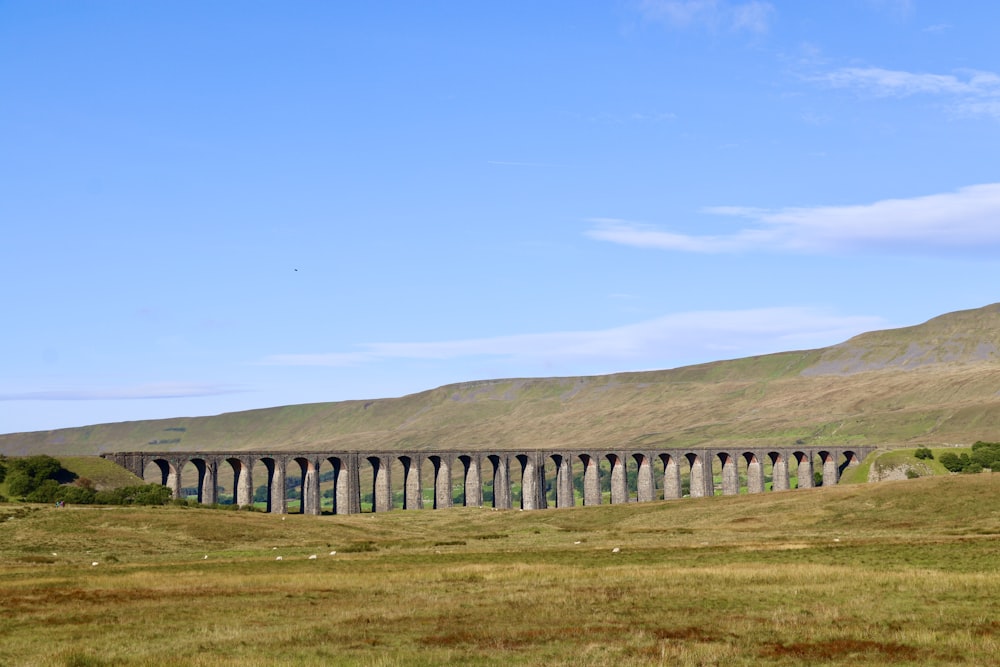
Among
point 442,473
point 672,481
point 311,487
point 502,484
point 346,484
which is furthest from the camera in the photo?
point 672,481

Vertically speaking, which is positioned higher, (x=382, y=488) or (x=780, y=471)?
(x=382, y=488)

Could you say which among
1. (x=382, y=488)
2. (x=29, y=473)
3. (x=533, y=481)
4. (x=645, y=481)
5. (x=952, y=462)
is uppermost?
(x=29, y=473)

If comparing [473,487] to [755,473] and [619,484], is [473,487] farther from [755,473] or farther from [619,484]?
[755,473]

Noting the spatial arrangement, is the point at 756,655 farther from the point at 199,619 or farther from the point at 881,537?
the point at 881,537

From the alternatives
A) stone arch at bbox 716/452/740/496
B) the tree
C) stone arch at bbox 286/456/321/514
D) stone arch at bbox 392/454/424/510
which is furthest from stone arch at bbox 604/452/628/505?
the tree

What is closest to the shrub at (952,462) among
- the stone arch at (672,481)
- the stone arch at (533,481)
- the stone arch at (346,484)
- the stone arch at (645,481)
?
the stone arch at (672,481)

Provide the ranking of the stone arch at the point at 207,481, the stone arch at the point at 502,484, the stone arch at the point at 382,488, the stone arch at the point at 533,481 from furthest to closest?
the stone arch at the point at 533,481 < the stone arch at the point at 502,484 < the stone arch at the point at 382,488 < the stone arch at the point at 207,481

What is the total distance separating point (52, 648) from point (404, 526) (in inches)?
3381

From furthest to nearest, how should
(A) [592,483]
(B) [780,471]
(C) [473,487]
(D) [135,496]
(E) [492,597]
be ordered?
1. (B) [780,471]
2. (A) [592,483]
3. (C) [473,487]
4. (D) [135,496]
5. (E) [492,597]

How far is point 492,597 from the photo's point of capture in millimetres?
41250

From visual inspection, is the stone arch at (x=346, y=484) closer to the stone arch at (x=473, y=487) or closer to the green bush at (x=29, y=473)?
the stone arch at (x=473, y=487)

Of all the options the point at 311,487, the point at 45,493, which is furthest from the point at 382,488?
the point at 45,493

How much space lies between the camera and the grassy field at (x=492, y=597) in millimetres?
29344

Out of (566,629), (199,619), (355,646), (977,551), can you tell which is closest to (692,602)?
(566,629)
